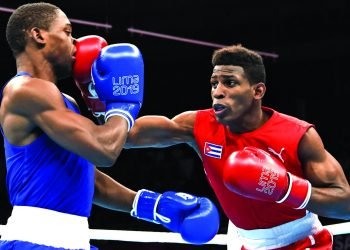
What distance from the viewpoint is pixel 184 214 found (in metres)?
2.50

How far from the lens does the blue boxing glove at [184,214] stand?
2.46 meters

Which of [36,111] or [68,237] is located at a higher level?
[36,111]

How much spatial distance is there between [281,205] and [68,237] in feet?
3.46

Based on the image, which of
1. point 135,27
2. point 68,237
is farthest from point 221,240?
point 135,27

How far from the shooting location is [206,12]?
30.3 ft

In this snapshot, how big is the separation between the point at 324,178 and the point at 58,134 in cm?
124

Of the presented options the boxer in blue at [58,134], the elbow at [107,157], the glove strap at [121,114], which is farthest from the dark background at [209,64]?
the elbow at [107,157]

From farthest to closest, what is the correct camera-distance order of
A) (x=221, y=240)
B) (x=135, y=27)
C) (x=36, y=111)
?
(x=135, y=27) → (x=221, y=240) → (x=36, y=111)

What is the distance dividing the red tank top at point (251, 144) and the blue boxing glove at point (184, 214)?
34 cm

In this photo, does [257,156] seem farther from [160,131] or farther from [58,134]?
[58,134]

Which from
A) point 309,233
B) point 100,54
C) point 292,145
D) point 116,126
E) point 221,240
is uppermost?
point 100,54

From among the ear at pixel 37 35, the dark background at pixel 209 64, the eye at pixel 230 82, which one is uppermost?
the ear at pixel 37 35

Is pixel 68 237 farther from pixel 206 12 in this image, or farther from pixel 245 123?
pixel 206 12

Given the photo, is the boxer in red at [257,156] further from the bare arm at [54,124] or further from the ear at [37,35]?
the ear at [37,35]
